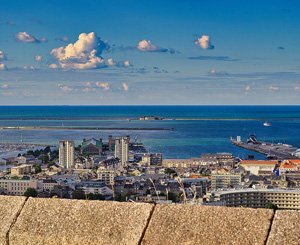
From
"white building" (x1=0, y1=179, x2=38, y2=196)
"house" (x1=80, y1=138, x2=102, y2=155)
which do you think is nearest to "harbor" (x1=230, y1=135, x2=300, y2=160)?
"house" (x1=80, y1=138, x2=102, y2=155)

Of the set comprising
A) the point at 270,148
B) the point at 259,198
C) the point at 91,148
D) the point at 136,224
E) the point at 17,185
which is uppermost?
the point at 136,224

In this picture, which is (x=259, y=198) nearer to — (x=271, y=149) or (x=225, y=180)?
(x=225, y=180)

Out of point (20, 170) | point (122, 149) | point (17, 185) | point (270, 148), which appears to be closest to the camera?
point (17, 185)

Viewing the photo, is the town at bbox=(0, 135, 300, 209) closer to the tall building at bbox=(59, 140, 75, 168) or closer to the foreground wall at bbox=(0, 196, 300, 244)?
the tall building at bbox=(59, 140, 75, 168)

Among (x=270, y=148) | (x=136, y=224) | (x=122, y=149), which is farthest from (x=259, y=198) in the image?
(x=270, y=148)

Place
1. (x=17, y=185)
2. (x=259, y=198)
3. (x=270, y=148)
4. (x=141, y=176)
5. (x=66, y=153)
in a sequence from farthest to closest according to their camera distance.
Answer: (x=270, y=148) → (x=66, y=153) → (x=141, y=176) → (x=17, y=185) → (x=259, y=198)

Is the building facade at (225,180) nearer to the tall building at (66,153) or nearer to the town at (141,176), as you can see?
the town at (141,176)

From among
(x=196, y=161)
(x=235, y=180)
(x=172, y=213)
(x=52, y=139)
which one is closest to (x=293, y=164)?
(x=196, y=161)

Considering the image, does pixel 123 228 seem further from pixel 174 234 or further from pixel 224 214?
pixel 224 214
